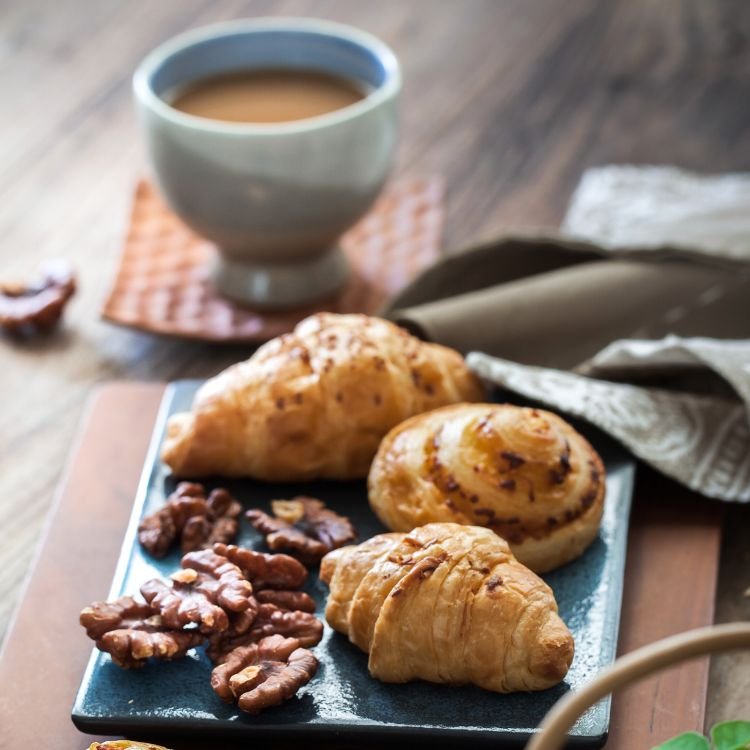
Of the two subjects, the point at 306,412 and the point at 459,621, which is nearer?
the point at 459,621

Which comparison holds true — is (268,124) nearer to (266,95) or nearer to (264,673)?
(266,95)

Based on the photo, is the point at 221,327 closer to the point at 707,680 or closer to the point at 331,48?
the point at 331,48

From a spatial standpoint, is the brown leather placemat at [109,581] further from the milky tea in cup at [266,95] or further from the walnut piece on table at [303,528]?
the milky tea in cup at [266,95]

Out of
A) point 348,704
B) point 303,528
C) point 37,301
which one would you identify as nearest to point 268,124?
point 37,301

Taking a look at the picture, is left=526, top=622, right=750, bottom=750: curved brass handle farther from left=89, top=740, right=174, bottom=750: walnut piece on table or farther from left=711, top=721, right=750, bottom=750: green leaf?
left=89, top=740, right=174, bottom=750: walnut piece on table

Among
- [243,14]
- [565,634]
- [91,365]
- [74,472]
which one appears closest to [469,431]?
[565,634]

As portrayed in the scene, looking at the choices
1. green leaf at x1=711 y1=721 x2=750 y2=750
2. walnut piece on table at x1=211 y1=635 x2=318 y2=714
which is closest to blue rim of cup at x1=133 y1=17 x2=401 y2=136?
walnut piece on table at x1=211 y1=635 x2=318 y2=714

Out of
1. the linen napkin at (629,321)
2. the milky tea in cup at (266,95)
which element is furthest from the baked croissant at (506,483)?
the milky tea in cup at (266,95)
